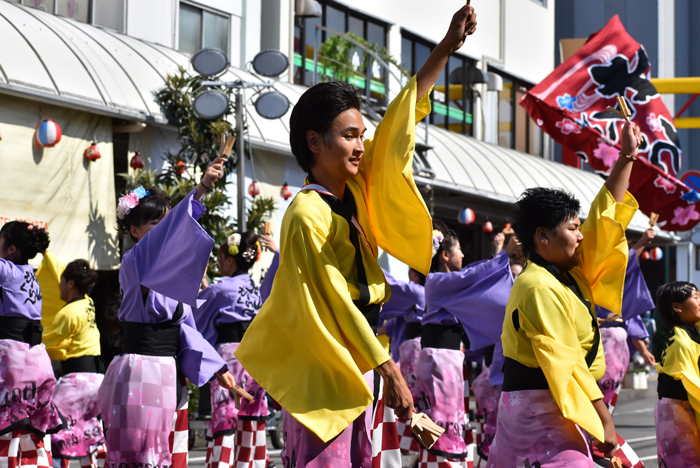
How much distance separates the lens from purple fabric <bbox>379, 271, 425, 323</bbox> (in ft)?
25.5

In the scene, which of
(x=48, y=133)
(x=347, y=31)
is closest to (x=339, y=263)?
(x=48, y=133)

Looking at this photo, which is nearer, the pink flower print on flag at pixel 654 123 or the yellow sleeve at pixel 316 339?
the yellow sleeve at pixel 316 339

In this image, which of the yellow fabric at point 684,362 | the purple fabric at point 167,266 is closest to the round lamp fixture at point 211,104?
the purple fabric at point 167,266

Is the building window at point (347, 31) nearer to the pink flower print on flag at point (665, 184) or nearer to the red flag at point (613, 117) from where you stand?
the red flag at point (613, 117)

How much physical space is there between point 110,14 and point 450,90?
896 centimetres

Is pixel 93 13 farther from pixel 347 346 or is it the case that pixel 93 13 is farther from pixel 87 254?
pixel 347 346

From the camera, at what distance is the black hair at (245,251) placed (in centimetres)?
754

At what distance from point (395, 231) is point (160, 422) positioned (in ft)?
6.34

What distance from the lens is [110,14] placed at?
12.2 meters

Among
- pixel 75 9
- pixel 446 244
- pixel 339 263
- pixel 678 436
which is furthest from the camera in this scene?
pixel 75 9

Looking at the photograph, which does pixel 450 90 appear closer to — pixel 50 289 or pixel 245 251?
pixel 245 251

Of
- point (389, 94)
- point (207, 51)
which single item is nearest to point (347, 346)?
point (207, 51)

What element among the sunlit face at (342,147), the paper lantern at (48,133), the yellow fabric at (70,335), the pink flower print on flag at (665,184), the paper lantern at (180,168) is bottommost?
the yellow fabric at (70,335)

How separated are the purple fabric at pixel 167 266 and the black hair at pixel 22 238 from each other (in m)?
1.85
